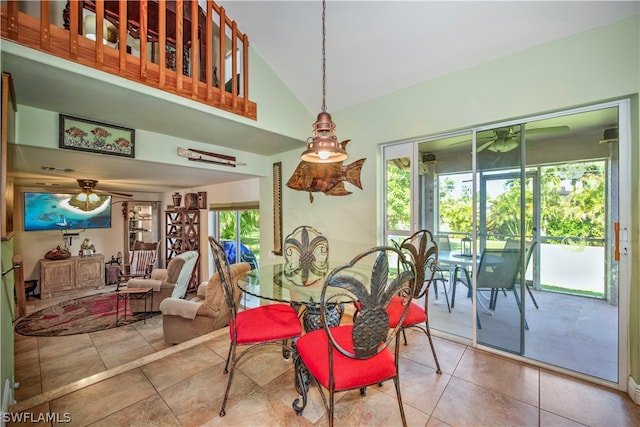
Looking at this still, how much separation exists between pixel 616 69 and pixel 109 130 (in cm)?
405

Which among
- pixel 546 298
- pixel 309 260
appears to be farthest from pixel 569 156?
pixel 309 260

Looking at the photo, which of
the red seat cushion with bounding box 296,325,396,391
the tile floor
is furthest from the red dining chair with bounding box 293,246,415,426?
the tile floor

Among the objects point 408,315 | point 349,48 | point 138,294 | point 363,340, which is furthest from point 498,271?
point 138,294

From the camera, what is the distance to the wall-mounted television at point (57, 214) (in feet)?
17.3

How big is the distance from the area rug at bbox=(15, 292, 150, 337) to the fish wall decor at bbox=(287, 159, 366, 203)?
11.6ft

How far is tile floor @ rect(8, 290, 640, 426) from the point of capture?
1491mm

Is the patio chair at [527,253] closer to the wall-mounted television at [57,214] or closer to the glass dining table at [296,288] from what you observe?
the glass dining table at [296,288]

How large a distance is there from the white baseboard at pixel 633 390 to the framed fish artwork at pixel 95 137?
4.41 meters

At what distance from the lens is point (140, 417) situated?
59.1 inches

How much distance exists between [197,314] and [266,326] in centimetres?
177

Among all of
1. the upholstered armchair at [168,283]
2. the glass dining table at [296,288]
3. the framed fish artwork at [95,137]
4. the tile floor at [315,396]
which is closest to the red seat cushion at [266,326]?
the glass dining table at [296,288]

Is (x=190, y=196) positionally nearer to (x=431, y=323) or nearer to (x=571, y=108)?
(x=431, y=323)

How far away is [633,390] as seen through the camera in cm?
165

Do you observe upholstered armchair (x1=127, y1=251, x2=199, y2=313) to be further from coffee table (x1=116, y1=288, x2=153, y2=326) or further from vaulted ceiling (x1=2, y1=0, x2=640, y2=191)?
vaulted ceiling (x1=2, y1=0, x2=640, y2=191)
